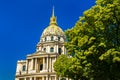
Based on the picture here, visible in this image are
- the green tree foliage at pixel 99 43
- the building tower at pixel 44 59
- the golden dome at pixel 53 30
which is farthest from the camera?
the golden dome at pixel 53 30

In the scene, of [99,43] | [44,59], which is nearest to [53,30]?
[44,59]

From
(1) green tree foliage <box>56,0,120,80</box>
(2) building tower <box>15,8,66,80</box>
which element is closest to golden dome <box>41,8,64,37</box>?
(2) building tower <box>15,8,66,80</box>

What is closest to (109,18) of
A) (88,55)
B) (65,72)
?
(88,55)

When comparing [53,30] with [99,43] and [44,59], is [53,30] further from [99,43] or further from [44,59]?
[99,43]

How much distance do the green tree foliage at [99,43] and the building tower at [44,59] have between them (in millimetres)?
46026

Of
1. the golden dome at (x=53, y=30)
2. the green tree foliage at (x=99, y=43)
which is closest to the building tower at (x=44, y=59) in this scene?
the golden dome at (x=53, y=30)

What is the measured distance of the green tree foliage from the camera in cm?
2459

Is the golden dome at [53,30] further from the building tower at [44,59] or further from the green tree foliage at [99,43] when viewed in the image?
the green tree foliage at [99,43]

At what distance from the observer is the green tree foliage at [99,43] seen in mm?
24594

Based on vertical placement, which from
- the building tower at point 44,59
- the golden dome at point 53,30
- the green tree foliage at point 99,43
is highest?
the golden dome at point 53,30

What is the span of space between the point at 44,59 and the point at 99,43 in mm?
51028

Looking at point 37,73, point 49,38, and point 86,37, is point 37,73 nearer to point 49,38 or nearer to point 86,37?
point 49,38

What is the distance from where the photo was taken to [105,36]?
2561 cm

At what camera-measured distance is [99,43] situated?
2503 centimetres
